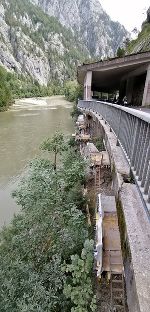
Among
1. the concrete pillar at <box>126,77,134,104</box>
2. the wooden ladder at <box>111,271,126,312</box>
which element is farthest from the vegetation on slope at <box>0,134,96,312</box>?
the concrete pillar at <box>126,77,134,104</box>

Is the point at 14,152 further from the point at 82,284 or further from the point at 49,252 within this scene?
the point at 82,284

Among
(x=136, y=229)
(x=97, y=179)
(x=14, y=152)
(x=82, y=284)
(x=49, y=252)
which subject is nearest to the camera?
(x=136, y=229)

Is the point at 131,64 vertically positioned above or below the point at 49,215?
above

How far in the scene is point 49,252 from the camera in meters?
7.56

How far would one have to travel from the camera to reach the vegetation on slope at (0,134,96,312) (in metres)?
5.81

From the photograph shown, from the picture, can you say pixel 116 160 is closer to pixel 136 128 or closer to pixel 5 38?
pixel 136 128

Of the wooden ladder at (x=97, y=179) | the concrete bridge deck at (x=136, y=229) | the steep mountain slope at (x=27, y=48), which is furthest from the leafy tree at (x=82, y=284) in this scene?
the steep mountain slope at (x=27, y=48)

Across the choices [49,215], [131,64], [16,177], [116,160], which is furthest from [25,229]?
[131,64]

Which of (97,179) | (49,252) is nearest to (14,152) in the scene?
(97,179)

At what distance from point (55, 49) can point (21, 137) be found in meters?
181

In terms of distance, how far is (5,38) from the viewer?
159m

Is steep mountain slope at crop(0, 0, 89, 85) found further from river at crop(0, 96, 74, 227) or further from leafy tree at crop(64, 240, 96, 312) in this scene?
leafy tree at crop(64, 240, 96, 312)

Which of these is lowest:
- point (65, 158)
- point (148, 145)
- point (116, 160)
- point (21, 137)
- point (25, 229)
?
point (21, 137)

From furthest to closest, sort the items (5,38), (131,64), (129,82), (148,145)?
(5,38)
(129,82)
(131,64)
(148,145)
